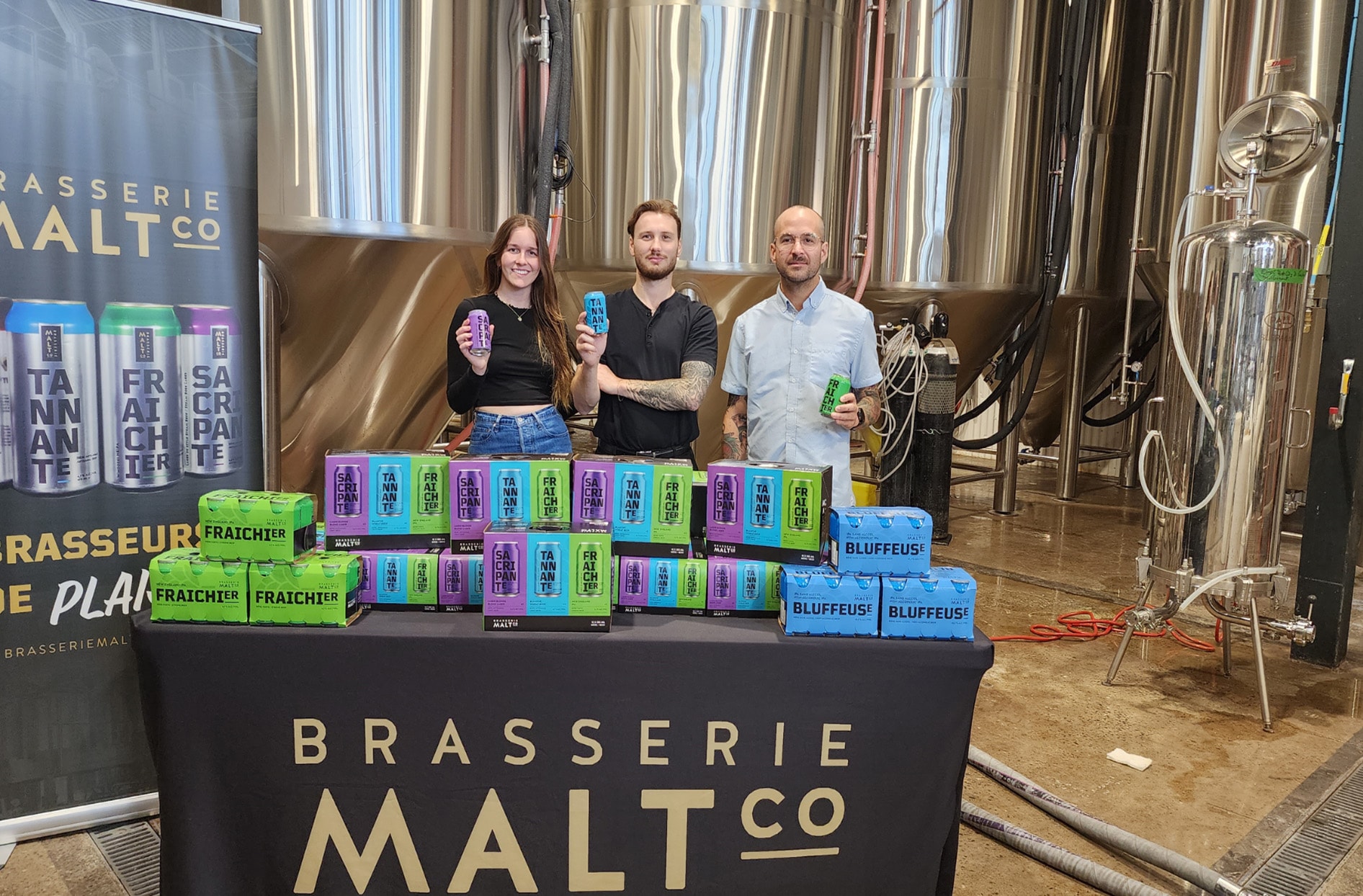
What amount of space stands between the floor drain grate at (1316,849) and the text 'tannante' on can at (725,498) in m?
1.46

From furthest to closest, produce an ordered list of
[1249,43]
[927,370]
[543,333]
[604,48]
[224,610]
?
1. [927,370]
2. [1249,43]
3. [604,48]
4. [543,333]
5. [224,610]

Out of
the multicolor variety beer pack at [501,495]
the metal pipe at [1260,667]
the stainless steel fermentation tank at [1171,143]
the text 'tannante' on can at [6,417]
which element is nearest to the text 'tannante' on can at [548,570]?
the multicolor variety beer pack at [501,495]

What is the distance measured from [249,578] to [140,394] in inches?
28.6

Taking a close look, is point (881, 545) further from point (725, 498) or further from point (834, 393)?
point (834, 393)

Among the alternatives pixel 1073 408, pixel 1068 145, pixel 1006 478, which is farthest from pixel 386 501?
pixel 1073 408

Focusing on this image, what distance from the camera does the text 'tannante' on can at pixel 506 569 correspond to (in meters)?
1.68

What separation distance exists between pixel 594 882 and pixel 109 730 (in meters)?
1.25

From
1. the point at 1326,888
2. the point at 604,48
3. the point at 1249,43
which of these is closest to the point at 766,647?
the point at 1326,888

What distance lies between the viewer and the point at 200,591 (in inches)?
67.3

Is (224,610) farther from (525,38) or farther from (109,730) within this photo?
(525,38)

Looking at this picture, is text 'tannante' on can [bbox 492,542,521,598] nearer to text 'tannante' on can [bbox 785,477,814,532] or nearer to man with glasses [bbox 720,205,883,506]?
text 'tannante' on can [bbox 785,477,814,532]

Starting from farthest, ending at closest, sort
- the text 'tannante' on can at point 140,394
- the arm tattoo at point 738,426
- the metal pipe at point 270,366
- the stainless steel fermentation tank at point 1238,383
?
the metal pipe at point 270,366, the stainless steel fermentation tank at point 1238,383, the arm tattoo at point 738,426, the text 'tannante' on can at point 140,394

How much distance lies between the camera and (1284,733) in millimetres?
2973

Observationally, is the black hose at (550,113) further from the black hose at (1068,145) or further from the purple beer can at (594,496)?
the black hose at (1068,145)
